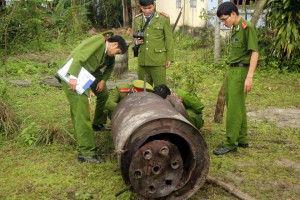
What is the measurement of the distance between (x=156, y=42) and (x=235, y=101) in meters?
1.69

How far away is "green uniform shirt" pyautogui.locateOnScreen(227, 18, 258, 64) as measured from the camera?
445 cm

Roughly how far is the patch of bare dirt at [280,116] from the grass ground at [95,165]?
→ 6.2 inches

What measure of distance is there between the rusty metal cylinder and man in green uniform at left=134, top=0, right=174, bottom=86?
86.9 inches

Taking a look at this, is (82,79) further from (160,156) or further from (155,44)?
(155,44)

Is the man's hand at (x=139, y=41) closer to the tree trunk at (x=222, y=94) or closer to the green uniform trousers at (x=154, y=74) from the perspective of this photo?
the green uniform trousers at (x=154, y=74)

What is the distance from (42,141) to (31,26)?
715 cm

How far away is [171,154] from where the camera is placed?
3455mm

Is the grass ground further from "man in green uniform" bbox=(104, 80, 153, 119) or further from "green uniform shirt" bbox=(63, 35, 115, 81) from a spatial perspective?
"green uniform shirt" bbox=(63, 35, 115, 81)

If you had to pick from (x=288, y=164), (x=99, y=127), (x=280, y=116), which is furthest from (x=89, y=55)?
(x=280, y=116)

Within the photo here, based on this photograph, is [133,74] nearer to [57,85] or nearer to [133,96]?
[57,85]

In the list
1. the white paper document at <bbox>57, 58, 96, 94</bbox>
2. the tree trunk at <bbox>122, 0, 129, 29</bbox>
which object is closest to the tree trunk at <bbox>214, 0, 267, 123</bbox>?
the white paper document at <bbox>57, 58, 96, 94</bbox>

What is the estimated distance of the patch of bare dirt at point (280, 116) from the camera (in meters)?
6.07

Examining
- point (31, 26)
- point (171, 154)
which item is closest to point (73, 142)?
point (171, 154)

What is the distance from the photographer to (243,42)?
14.9 ft
